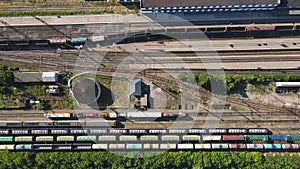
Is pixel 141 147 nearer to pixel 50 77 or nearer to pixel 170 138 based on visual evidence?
pixel 170 138

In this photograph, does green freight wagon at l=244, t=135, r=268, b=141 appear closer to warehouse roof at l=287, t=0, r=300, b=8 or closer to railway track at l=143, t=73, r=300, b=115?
railway track at l=143, t=73, r=300, b=115

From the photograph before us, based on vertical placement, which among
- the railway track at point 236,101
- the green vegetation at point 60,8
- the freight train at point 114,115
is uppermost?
the green vegetation at point 60,8

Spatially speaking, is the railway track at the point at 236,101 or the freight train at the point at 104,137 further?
the railway track at the point at 236,101

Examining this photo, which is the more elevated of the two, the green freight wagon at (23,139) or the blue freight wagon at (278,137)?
the blue freight wagon at (278,137)

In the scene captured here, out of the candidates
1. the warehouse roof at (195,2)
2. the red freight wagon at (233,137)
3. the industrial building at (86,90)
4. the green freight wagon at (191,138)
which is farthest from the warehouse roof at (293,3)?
the industrial building at (86,90)

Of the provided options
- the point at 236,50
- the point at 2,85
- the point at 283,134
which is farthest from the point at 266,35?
the point at 2,85

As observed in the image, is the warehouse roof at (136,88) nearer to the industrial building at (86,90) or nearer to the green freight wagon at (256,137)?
the industrial building at (86,90)

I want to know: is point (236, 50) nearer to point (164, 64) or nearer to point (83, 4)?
point (164, 64)
